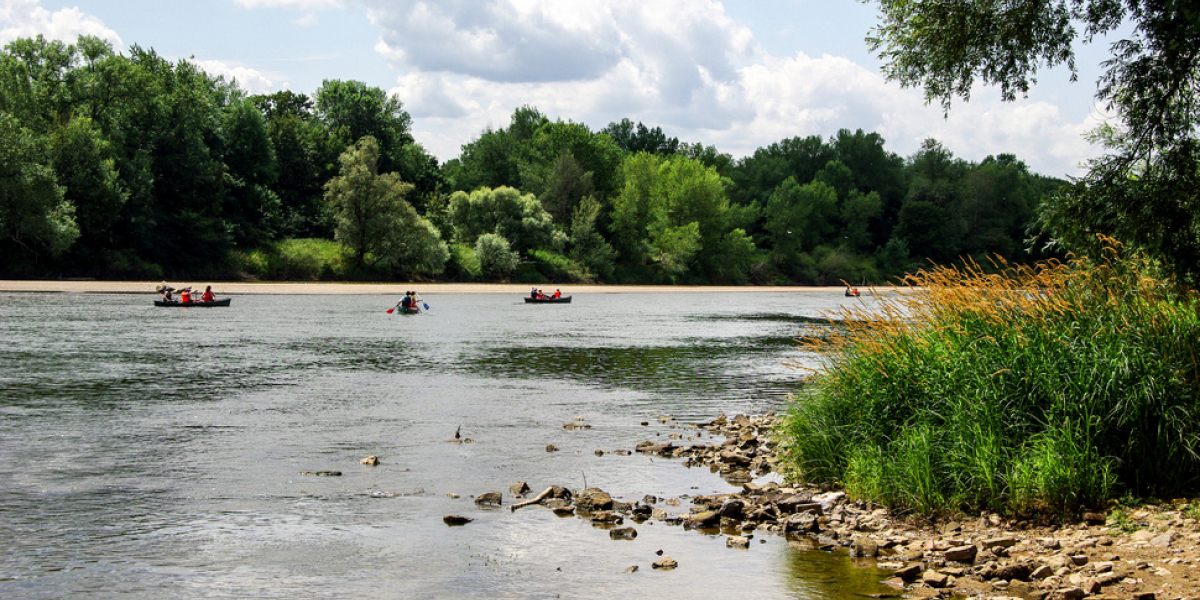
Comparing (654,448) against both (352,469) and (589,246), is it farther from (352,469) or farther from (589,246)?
(589,246)

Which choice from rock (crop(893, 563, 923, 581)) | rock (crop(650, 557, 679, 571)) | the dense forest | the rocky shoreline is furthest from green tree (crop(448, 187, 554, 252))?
rock (crop(893, 563, 923, 581))

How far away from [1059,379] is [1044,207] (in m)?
3.94

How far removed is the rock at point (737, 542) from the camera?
1223 cm

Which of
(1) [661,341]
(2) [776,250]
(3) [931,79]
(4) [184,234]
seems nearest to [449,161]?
(2) [776,250]

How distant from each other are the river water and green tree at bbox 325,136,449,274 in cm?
6503

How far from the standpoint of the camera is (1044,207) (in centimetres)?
1504

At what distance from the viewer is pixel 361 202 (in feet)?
358

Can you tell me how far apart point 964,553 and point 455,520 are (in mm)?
6816

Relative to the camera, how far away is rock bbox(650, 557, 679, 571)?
11234mm

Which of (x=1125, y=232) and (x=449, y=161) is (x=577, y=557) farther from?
(x=449, y=161)

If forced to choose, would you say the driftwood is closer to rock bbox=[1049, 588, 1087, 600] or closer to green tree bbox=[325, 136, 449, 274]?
rock bbox=[1049, 588, 1087, 600]

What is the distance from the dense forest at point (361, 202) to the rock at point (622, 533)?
287ft

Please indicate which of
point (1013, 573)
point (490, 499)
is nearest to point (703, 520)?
point (490, 499)

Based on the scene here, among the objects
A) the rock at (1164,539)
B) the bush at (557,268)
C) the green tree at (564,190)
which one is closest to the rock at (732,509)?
the rock at (1164,539)
